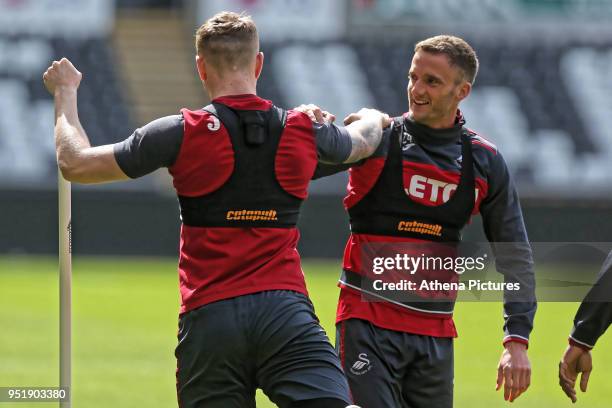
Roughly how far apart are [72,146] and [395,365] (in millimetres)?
1773

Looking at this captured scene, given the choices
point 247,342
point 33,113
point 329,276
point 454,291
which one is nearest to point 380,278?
point 454,291

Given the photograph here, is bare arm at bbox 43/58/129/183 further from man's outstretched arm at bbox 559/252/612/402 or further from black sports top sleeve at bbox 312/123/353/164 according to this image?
man's outstretched arm at bbox 559/252/612/402

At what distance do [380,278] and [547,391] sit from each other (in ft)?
19.1

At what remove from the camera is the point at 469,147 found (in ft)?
19.3

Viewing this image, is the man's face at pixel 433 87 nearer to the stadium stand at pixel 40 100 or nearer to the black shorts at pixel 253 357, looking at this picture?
the black shorts at pixel 253 357

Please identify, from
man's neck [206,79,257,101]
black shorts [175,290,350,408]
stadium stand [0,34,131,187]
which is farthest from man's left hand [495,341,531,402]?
stadium stand [0,34,131,187]

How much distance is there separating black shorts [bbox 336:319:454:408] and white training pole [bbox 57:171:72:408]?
3.99 ft

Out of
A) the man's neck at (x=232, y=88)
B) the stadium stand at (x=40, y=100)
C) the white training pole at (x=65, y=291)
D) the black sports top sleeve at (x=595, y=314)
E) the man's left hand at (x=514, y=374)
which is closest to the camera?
the man's neck at (x=232, y=88)

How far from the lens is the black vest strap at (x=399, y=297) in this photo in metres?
5.76

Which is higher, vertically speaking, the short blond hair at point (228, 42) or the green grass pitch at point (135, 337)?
the short blond hair at point (228, 42)

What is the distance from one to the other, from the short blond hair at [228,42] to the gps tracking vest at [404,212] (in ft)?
3.70

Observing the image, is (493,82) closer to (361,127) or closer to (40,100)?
(40,100)

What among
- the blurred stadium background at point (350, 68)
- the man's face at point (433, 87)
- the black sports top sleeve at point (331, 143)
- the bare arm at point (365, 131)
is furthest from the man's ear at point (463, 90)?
the blurred stadium background at point (350, 68)

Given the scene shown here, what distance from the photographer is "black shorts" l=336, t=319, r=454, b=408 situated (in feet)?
18.4
